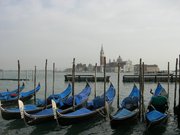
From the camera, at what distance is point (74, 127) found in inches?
610

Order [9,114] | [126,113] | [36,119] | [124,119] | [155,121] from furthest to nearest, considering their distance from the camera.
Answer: [9,114] → [126,113] → [36,119] → [124,119] → [155,121]

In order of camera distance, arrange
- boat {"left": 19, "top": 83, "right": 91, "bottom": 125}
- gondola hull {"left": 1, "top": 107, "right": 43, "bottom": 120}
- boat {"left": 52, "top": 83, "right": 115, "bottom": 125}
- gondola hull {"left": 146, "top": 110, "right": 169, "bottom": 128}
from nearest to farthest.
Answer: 1. gondola hull {"left": 146, "top": 110, "right": 169, "bottom": 128}
2. boat {"left": 52, "top": 83, "right": 115, "bottom": 125}
3. boat {"left": 19, "top": 83, "right": 91, "bottom": 125}
4. gondola hull {"left": 1, "top": 107, "right": 43, "bottom": 120}

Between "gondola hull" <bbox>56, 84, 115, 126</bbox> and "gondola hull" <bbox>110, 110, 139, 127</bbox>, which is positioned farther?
"gondola hull" <bbox>56, 84, 115, 126</bbox>

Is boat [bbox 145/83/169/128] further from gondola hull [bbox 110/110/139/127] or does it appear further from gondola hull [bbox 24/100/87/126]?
gondola hull [bbox 24/100/87/126]

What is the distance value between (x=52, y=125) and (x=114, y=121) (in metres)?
3.66

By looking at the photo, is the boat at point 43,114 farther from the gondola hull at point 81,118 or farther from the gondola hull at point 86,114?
the gondola hull at point 81,118

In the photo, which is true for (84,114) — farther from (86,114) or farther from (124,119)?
(124,119)

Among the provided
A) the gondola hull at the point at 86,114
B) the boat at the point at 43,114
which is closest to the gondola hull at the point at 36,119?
the boat at the point at 43,114

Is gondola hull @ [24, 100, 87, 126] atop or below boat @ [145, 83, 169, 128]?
below

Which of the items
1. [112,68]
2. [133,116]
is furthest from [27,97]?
[112,68]

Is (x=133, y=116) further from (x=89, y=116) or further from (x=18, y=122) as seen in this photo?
(x=18, y=122)

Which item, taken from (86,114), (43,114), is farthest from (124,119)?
(43,114)

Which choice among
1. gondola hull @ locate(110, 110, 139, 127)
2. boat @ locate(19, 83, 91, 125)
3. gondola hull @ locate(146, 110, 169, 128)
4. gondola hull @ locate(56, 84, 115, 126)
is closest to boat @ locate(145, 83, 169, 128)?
gondola hull @ locate(146, 110, 169, 128)

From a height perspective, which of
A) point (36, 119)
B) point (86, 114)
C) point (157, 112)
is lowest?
point (36, 119)
